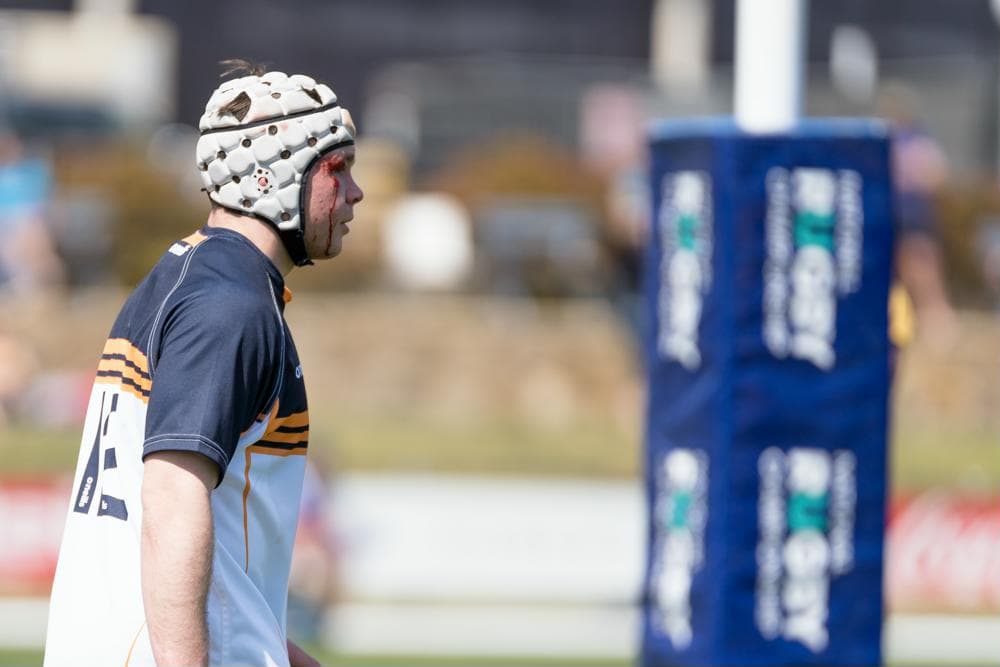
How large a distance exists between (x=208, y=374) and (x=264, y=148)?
1.59 feet

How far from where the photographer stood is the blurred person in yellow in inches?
116

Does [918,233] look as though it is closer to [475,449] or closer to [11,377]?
[475,449]

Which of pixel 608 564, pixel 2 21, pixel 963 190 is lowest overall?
pixel 608 564

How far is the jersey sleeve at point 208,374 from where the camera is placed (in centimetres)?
295

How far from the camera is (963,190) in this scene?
58.7 feet

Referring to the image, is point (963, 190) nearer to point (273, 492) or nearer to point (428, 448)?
point (428, 448)

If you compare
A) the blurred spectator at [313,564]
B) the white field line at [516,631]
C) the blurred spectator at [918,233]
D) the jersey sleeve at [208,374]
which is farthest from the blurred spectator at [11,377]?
the jersey sleeve at [208,374]

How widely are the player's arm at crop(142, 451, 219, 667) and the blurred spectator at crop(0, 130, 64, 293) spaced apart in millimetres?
12627

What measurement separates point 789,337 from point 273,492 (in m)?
2.88

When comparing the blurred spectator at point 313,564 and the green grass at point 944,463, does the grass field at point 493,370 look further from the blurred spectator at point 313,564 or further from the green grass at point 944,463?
the blurred spectator at point 313,564

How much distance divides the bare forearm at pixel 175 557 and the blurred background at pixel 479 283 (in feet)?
3.86

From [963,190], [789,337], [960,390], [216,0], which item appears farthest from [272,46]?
[789,337]

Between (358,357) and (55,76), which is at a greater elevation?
(55,76)

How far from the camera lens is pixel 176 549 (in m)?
2.94
